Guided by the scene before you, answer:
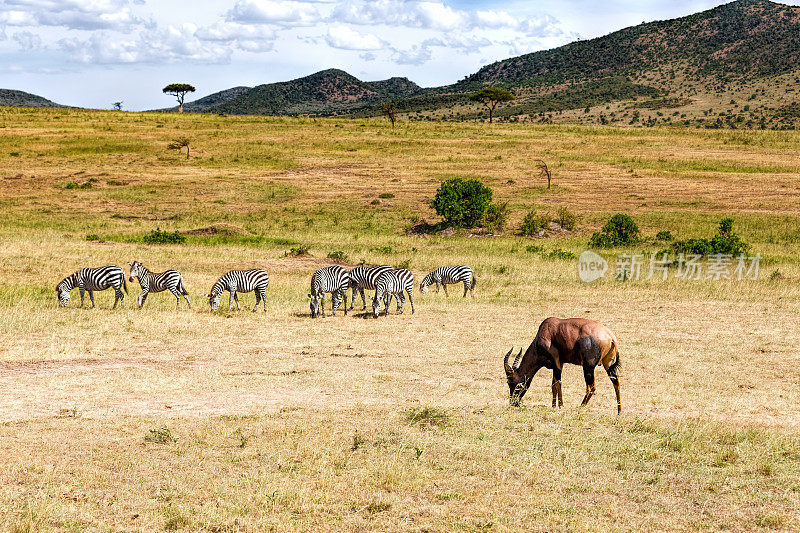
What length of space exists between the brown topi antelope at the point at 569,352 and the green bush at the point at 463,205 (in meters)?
33.1

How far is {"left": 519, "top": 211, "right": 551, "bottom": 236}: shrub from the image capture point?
44.5m

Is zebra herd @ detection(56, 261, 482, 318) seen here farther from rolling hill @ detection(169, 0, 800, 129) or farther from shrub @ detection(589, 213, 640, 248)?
rolling hill @ detection(169, 0, 800, 129)

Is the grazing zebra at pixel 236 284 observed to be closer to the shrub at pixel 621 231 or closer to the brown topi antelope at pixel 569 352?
the brown topi antelope at pixel 569 352

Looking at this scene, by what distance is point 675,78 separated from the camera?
489ft

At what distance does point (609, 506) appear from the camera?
856 cm

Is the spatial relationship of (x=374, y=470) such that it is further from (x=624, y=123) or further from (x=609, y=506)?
(x=624, y=123)

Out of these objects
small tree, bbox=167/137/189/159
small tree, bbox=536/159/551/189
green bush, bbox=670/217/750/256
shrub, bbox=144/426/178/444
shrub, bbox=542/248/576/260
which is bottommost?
shrub, bbox=144/426/178/444

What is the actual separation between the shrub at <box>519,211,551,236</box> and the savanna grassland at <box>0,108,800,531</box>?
954mm

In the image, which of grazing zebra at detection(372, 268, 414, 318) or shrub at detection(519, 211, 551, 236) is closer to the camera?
grazing zebra at detection(372, 268, 414, 318)

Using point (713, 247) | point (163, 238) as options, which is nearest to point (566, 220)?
point (713, 247)

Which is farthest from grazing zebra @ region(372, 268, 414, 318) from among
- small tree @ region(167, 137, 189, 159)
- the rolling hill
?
the rolling hill

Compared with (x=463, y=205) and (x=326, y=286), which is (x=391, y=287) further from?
(x=463, y=205)

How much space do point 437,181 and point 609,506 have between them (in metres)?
54.8

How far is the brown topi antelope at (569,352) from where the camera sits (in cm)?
1253
